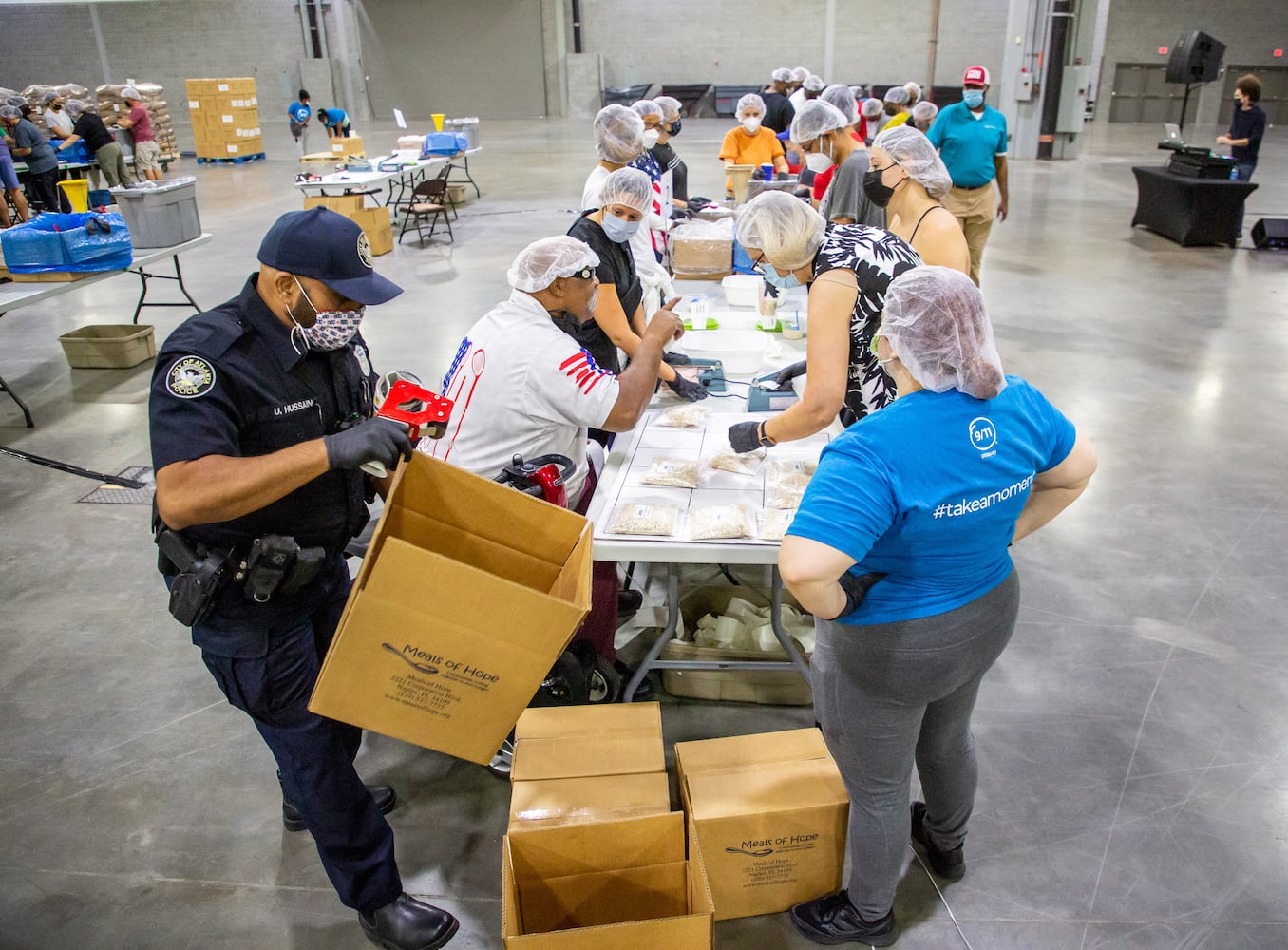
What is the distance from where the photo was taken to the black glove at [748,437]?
8.56 ft

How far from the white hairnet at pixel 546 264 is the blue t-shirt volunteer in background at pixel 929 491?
115 cm

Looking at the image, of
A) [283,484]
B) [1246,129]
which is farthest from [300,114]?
[283,484]

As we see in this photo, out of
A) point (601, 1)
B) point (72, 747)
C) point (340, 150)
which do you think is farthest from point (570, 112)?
point (72, 747)

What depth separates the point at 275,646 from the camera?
1895 millimetres

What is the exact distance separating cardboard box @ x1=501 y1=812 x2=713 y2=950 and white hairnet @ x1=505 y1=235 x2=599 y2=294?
143 centimetres

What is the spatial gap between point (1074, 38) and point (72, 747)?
53.8 ft

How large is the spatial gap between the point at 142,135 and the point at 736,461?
48.3 feet

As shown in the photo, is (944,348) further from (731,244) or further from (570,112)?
(570,112)

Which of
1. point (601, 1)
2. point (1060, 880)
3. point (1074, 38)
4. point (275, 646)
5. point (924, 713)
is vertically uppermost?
point (601, 1)

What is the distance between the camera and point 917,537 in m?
1.62

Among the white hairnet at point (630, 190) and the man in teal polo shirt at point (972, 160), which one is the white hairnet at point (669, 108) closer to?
the man in teal polo shirt at point (972, 160)

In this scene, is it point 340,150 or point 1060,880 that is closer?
point 1060,880

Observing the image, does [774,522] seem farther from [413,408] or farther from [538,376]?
[413,408]

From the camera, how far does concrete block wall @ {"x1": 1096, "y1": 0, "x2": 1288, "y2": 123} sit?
1973cm
